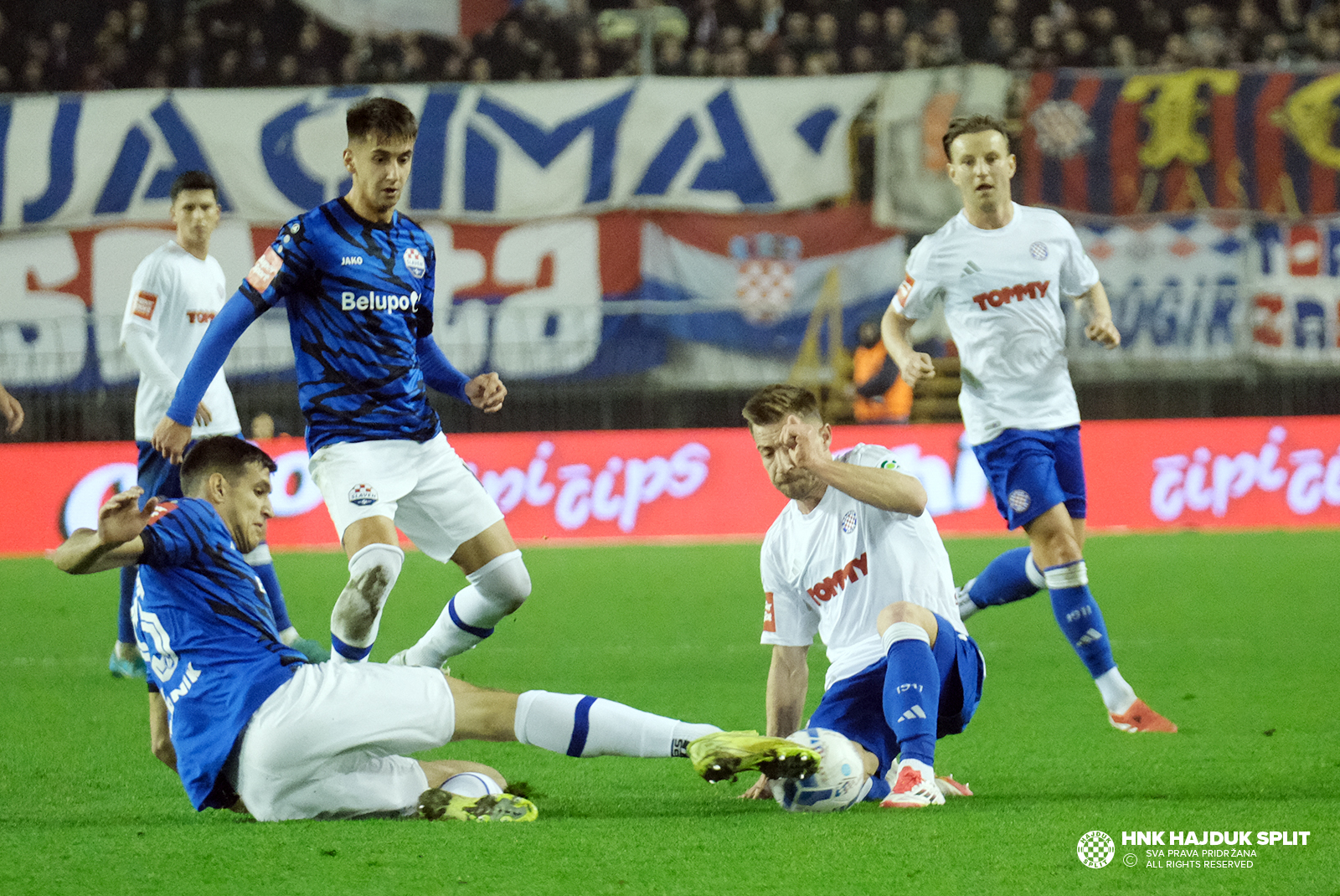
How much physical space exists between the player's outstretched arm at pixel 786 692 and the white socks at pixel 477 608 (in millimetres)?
1108

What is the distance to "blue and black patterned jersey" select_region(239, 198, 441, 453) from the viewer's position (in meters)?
4.89

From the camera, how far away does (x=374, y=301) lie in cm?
495

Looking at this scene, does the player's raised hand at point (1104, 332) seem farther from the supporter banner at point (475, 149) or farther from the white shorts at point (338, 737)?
the supporter banner at point (475, 149)

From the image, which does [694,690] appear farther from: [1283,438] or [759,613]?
[1283,438]

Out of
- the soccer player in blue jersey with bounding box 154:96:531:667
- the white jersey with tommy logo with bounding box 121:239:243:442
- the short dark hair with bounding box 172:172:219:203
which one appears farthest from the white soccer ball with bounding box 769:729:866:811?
the short dark hair with bounding box 172:172:219:203

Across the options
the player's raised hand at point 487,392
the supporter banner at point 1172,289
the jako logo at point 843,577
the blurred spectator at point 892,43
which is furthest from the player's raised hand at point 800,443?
the blurred spectator at point 892,43

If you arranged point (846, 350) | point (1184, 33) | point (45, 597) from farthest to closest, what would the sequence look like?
point (1184, 33)
point (846, 350)
point (45, 597)

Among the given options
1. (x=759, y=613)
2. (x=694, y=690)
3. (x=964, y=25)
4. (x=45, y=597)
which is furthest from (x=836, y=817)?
(x=964, y=25)

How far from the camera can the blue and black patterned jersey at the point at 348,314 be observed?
4.89 metres

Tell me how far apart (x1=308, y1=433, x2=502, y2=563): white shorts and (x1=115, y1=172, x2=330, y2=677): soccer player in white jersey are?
115 centimetres

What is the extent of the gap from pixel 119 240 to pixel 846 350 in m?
6.72

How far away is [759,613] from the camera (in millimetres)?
8711

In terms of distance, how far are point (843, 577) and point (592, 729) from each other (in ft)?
2.80

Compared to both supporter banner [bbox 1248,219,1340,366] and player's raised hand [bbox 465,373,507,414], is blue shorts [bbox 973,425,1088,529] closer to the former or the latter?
player's raised hand [bbox 465,373,507,414]
